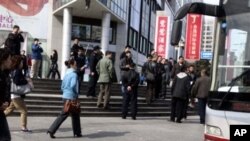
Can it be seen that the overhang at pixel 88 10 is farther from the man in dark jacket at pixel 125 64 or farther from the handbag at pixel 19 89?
the handbag at pixel 19 89

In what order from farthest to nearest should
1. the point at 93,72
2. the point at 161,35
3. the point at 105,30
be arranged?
the point at 105,30, the point at 161,35, the point at 93,72

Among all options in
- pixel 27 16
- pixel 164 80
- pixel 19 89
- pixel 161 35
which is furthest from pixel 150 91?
pixel 27 16

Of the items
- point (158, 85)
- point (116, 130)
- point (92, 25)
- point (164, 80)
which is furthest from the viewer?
point (92, 25)

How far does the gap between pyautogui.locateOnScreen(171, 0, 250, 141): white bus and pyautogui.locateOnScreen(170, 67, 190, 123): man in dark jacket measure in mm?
8476

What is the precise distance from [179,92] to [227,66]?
345 inches

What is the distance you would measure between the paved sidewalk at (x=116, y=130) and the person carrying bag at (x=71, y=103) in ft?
0.92

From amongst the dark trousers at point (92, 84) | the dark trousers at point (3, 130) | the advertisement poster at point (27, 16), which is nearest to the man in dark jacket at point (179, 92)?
the dark trousers at point (92, 84)

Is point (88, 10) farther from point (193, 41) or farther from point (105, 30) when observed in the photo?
point (193, 41)

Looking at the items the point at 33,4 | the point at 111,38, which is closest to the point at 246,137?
the point at 33,4

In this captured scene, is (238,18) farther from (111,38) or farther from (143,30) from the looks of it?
(143,30)

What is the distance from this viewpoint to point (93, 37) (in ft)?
117

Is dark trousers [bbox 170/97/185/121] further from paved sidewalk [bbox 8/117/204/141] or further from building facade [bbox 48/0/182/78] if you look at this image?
building facade [bbox 48/0/182/78]

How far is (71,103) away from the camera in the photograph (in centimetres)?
1083

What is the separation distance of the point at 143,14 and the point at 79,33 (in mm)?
15963
